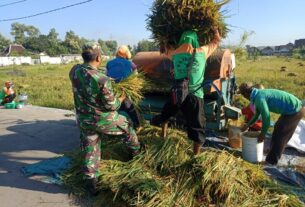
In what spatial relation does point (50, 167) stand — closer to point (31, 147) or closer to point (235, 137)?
point (31, 147)

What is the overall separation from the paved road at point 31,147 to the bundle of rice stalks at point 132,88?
1395 mm

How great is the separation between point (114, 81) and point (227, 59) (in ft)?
7.12

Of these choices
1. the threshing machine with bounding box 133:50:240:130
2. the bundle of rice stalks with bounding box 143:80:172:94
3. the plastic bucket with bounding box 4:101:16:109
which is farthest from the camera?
the plastic bucket with bounding box 4:101:16:109

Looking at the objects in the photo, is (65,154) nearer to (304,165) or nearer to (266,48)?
(304,165)

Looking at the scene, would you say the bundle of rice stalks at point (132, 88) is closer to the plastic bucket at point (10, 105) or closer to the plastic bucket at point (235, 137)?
the plastic bucket at point (235, 137)

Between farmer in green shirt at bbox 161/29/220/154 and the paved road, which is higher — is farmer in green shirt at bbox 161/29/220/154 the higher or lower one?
the higher one

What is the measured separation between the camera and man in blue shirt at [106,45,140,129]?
17.8 feet

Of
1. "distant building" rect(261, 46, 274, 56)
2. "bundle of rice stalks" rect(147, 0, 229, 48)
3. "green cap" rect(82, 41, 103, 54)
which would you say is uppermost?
"bundle of rice stalks" rect(147, 0, 229, 48)

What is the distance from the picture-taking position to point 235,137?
5383 mm

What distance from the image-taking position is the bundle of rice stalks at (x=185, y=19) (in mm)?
4727

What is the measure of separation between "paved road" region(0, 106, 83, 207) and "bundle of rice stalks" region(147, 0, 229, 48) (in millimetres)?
2634

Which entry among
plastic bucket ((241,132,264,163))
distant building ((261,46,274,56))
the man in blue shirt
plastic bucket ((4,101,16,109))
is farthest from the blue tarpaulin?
distant building ((261,46,274,56))

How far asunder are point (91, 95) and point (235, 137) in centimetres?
280

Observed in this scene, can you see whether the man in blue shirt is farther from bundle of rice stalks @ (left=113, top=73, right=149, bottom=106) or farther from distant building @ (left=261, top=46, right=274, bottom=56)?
distant building @ (left=261, top=46, right=274, bottom=56)
